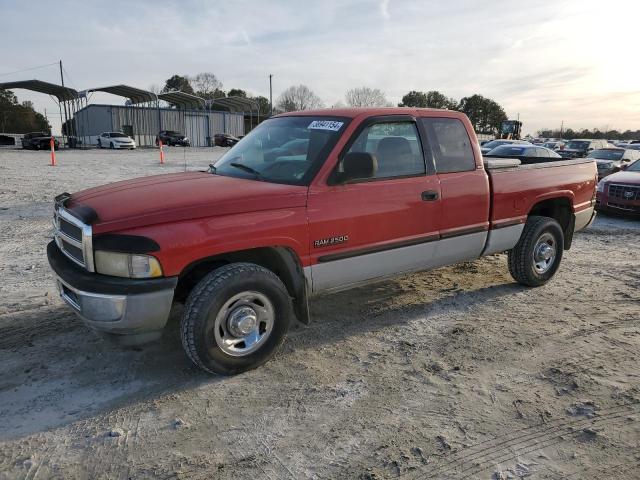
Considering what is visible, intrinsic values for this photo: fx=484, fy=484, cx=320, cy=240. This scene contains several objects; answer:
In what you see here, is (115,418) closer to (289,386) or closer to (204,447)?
(204,447)

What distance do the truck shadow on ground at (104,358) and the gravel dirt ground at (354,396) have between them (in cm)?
1

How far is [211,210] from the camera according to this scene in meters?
3.31

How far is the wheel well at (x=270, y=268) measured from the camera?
3.65 metres

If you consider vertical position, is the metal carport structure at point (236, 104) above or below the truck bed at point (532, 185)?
above

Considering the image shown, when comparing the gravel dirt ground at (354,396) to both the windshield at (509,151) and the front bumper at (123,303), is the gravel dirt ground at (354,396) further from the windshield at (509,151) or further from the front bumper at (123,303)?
the windshield at (509,151)

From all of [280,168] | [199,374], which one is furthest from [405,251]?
[199,374]

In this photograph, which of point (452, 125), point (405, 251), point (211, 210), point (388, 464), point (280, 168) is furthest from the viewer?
point (452, 125)

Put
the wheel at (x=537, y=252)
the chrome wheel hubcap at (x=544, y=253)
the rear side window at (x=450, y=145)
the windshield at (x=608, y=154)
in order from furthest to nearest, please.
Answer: the windshield at (x=608, y=154) < the chrome wheel hubcap at (x=544, y=253) < the wheel at (x=537, y=252) < the rear side window at (x=450, y=145)

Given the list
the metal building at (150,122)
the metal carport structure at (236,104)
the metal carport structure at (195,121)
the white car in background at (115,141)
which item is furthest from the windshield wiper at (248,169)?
the metal carport structure at (236,104)

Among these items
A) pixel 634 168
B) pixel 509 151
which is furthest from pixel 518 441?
pixel 509 151

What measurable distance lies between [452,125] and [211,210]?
2712 millimetres

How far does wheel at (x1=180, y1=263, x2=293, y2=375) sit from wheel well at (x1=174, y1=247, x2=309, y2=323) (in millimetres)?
166

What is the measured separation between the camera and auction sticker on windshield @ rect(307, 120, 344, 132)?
13.4 feet

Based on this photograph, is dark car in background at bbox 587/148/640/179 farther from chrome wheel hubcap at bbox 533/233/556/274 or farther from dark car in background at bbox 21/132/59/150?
dark car in background at bbox 21/132/59/150
